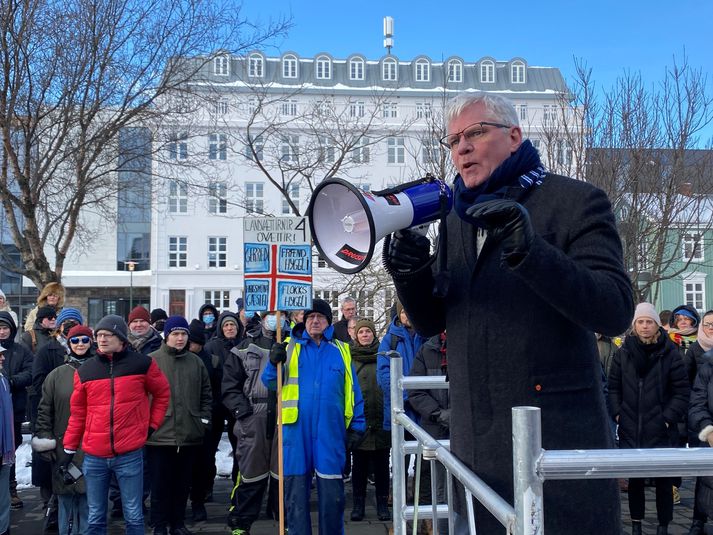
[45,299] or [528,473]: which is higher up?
[45,299]

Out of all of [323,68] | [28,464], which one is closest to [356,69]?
[323,68]

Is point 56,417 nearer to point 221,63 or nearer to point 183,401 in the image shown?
point 183,401

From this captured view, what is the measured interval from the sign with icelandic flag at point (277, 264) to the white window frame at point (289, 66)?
5658 cm

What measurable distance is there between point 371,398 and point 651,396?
9.63 ft

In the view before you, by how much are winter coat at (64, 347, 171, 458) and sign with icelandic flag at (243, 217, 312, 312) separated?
4.28 ft

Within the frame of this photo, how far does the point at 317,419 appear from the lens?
6297 millimetres

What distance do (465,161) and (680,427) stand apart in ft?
20.4

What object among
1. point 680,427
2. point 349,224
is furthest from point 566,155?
point 349,224

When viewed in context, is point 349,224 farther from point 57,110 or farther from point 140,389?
point 57,110

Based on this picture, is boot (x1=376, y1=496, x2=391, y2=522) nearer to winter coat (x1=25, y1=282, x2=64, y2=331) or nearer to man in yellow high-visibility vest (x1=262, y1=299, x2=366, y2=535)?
man in yellow high-visibility vest (x1=262, y1=299, x2=366, y2=535)

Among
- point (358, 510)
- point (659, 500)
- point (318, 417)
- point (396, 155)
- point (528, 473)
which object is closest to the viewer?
point (528, 473)

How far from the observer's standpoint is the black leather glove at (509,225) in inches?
69.4

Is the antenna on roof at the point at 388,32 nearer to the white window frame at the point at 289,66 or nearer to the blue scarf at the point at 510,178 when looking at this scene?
the white window frame at the point at 289,66

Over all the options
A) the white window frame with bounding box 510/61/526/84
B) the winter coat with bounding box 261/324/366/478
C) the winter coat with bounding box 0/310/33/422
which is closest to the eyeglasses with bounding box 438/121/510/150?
the winter coat with bounding box 261/324/366/478
